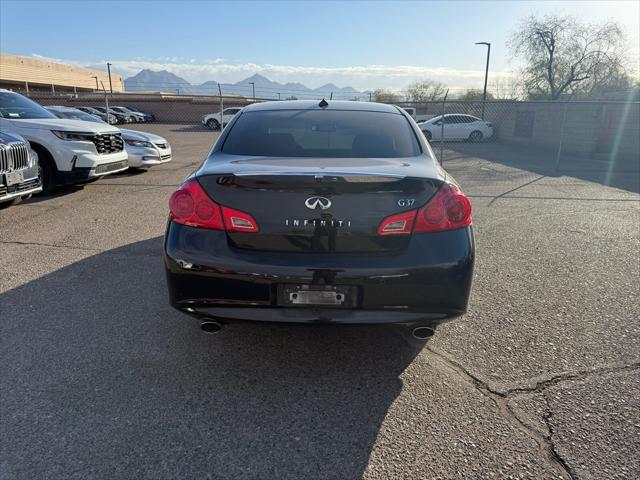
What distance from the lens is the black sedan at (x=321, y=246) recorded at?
247 centimetres

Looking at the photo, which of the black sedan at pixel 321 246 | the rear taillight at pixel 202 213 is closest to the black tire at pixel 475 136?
the black sedan at pixel 321 246

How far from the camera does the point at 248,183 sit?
252cm

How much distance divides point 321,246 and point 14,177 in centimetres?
543

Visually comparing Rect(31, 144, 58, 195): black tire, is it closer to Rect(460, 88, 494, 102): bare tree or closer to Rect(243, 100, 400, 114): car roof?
Rect(243, 100, 400, 114): car roof

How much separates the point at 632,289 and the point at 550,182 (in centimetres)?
737

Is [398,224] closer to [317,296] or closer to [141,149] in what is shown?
[317,296]

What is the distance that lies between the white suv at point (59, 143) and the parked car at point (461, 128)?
1788cm

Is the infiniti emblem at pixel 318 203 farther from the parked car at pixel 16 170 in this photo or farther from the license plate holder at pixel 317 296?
the parked car at pixel 16 170

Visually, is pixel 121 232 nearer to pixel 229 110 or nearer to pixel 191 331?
pixel 191 331

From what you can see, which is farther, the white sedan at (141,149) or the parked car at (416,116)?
the parked car at (416,116)

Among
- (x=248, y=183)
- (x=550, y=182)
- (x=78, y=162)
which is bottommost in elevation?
(x=550, y=182)

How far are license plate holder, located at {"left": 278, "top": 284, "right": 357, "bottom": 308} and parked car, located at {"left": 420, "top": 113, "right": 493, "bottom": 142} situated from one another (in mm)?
21641

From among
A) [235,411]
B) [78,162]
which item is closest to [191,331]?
[235,411]

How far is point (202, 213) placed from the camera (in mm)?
2596
